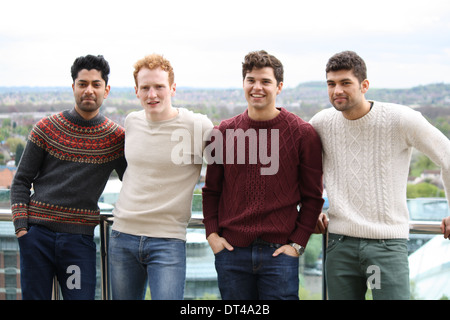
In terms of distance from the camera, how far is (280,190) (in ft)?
7.26

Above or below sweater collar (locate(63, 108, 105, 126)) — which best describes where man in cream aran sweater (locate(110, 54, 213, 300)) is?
below

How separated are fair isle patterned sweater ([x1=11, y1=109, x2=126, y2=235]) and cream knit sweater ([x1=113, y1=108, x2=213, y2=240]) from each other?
17cm

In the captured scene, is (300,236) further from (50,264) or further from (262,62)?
(50,264)

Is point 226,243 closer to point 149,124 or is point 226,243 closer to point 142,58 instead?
point 149,124

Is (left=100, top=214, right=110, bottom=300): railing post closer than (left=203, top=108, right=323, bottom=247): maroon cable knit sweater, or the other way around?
(left=203, top=108, right=323, bottom=247): maroon cable knit sweater

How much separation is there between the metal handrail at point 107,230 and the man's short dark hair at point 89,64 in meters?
0.77

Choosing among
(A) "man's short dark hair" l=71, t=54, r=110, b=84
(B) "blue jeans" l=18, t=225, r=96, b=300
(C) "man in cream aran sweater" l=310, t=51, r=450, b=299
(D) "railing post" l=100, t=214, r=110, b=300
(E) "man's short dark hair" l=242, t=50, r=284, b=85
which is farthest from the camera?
(D) "railing post" l=100, t=214, r=110, b=300

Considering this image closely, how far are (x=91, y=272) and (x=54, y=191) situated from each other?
453 millimetres

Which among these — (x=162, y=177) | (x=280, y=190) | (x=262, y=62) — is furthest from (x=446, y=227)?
(x=162, y=177)

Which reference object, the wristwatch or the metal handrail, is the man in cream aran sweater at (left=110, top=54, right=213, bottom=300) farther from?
the wristwatch

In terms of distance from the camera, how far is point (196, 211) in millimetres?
2686

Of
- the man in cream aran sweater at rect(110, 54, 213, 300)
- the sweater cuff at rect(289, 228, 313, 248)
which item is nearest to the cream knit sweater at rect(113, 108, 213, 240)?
the man in cream aran sweater at rect(110, 54, 213, 300)

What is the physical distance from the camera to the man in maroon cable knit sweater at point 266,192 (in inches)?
86.6

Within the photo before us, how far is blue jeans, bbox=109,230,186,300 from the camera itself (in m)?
2.27
